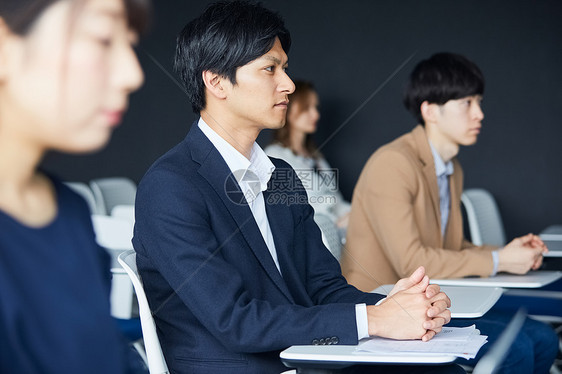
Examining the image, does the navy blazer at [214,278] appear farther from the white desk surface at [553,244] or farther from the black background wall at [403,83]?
the black background wall at [403,83]

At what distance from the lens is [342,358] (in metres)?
1.08

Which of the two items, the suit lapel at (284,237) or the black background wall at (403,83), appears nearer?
the suit lapel at (284,237)

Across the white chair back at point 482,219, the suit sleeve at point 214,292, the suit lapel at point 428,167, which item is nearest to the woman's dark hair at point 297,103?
the white chair back at point 482,219

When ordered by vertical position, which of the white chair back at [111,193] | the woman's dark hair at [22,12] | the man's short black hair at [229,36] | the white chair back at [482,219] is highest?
the man's short black hair at [229,36]

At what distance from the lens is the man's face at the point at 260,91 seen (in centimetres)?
152

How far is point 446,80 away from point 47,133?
7.67 ft

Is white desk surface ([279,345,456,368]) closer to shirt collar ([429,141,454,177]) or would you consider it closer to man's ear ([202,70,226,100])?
man's ear ([202,70,226,100])

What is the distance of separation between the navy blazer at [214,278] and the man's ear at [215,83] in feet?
0.35

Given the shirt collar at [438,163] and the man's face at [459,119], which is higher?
the man's face at [459,119]

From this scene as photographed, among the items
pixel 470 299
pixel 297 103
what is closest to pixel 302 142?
pixel 297 103

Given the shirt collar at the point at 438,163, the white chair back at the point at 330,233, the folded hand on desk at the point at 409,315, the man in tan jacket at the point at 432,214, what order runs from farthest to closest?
the shirt collar at the point at 438,163 → the white chair back at the point at 330,233 → the man in tan jacket at the point at 432,214 → the folded hand on desk at the point at 409,315

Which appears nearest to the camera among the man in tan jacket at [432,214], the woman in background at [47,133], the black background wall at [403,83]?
the woman in background at [47,133]

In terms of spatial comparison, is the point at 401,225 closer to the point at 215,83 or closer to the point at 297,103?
the point at 215,83

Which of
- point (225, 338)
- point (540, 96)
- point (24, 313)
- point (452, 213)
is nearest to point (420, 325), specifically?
point (225, 338)
